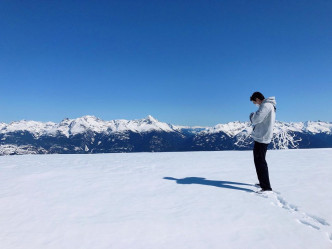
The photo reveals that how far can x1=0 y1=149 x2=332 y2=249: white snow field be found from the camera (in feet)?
14.2

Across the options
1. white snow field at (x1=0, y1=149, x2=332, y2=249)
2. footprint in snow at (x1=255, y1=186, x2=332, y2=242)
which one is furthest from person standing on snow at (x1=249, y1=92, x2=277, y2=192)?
white snow field at (x1=0, y1=149, x2=332, y2=249)

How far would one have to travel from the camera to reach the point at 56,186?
8.43 metres

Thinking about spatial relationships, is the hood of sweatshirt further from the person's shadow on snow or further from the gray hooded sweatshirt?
the person's shadow on snow

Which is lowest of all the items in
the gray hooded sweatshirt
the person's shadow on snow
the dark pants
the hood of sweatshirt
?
the person's shadow on snow

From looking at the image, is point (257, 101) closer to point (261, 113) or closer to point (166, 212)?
point (261, 113)

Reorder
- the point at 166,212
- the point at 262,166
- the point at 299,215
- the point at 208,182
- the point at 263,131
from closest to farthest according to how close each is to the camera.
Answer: the point at 299,215 < the point at 166,212 < the point at 262,166 < the point at 263,131 < the point at 208,182

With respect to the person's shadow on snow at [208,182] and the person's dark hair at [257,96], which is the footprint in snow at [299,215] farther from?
the person's dark hair at [257,96]

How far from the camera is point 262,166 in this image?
7.31m

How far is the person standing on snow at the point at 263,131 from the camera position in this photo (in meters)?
7.21

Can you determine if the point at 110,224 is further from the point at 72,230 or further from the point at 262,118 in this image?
the point at 262,118

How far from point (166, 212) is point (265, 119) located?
446cm

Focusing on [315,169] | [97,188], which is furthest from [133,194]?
[315,169]

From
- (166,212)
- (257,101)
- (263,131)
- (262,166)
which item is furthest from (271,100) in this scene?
(166,212)

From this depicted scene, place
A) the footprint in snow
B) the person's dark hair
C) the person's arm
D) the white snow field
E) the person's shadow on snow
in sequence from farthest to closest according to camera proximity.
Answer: the person's shadow on snow
the person's dark hair
the person's arm
the footprint in snow
the white snow field
